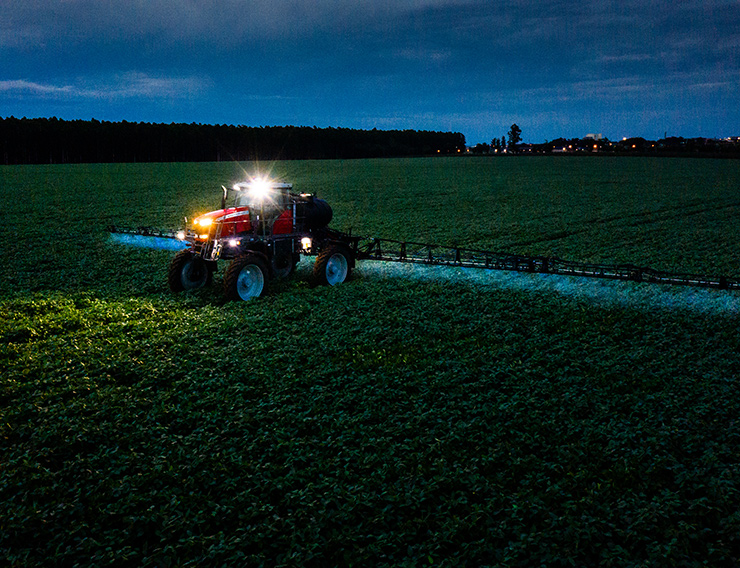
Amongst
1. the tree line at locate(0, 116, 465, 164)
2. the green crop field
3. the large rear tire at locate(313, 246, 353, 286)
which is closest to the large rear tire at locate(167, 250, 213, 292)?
the green crop field

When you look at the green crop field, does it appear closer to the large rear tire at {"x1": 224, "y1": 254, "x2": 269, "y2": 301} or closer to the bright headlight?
the large rear tire at {"x1": 224, "y1": 254, "x2": 269, "y2": 301}

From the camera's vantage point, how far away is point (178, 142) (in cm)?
13875

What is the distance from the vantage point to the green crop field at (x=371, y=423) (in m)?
5.00

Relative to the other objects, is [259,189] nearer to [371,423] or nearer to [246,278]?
[246,278]

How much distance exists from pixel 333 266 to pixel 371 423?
7032mm

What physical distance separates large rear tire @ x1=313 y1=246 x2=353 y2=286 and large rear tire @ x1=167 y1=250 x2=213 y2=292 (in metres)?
2.46

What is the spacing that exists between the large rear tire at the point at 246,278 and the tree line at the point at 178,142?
122207mm

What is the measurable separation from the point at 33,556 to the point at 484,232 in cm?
1964

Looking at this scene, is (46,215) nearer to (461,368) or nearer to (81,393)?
(81,393)

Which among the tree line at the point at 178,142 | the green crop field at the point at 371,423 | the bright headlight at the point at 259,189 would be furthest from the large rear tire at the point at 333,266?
the tree line at the point at 178,142

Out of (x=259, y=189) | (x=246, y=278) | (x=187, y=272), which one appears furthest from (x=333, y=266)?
(x=187, y=272)

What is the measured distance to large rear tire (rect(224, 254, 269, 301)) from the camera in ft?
38.2

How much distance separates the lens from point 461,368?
27.5 feet

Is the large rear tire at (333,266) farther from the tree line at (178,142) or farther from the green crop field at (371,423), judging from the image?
the tree line at (178,142)
